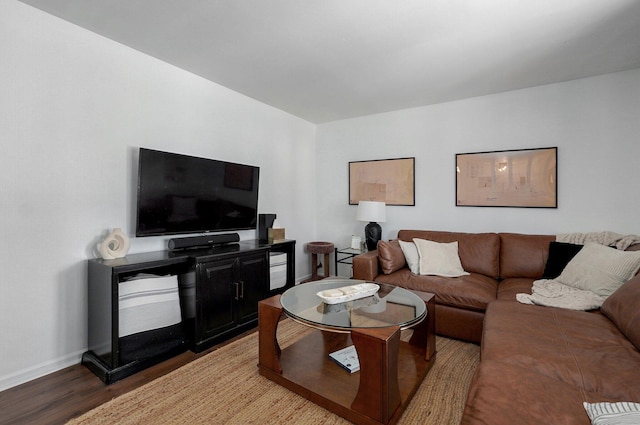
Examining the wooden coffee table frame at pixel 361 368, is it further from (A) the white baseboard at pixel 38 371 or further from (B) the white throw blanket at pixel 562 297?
(A) the white baseboard at pixel 38 371

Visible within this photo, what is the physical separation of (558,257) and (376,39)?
2416mm

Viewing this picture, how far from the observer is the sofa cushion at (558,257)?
8.50ft

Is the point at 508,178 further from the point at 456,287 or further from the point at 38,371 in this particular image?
the point at 38,371

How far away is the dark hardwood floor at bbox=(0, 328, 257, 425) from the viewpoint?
5.40 feet

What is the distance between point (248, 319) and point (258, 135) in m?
2.12

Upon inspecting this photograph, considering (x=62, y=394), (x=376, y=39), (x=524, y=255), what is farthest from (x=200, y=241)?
(x=524, y=255)

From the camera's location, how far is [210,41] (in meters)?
2.34

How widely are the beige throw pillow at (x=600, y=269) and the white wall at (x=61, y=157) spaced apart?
3.41m

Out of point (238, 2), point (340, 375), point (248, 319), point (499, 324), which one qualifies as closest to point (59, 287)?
point (248, 319)

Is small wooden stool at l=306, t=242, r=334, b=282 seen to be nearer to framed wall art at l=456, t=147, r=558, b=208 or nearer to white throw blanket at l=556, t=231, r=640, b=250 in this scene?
framed wall art at l=456, t=147, r=558, b=208

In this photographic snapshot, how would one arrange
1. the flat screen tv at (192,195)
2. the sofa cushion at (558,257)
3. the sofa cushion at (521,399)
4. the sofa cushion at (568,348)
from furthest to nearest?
the sofa cushion at (558,257), the flat screen tv at (192,195), the sofa cushion at (568,348), the sofa cushion at (521,399)

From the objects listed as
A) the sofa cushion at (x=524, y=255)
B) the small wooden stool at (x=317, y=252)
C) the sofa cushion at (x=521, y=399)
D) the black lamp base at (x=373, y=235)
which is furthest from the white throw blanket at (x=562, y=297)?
the small wooden stool at (x=317, y=252)

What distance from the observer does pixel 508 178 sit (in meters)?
3.30

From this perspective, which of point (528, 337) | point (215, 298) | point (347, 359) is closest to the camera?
point (528, 337)
